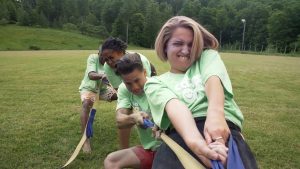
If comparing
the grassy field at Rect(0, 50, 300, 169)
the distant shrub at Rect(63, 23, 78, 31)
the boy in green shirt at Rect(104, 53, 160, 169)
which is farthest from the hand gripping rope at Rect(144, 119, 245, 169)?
the distant shrub at Rect(63, 23, 78, 31)

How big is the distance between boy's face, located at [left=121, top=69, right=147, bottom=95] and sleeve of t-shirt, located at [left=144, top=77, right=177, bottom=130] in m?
1.14

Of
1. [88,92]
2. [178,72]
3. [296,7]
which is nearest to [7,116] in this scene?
[88,92]

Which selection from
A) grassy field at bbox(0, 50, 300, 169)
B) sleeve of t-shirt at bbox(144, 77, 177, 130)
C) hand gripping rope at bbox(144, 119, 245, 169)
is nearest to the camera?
hand gripping rope at bbox(144, 119, 245, 169)

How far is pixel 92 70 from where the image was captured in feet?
22.5

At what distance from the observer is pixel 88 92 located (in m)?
7.18

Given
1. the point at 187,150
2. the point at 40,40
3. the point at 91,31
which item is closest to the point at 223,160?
the point at 187,150

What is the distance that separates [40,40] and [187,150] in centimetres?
8927

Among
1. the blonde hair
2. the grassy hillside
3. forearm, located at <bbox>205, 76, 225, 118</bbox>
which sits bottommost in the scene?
the grassy hillside

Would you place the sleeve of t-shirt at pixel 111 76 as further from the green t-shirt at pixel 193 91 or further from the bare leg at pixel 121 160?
the green t-shirt at pixel 193 91

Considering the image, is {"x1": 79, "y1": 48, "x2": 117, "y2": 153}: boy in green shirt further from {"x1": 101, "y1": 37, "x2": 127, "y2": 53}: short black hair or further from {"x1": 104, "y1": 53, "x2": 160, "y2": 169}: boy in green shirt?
{"x1": 104, "y1": 53, "x2": 160, "y2": 169}: boy in green shirt

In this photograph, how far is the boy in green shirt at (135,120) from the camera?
3.98 metres

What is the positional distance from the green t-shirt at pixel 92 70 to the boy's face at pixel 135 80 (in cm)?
285

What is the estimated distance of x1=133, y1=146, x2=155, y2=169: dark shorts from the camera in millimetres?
4070

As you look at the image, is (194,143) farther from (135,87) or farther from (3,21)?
(3,21)
